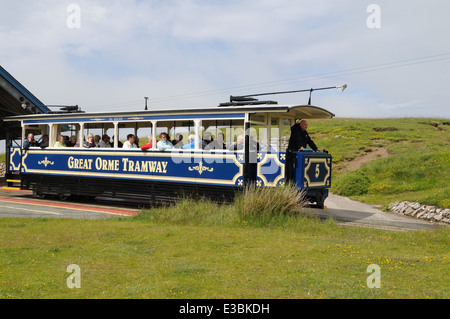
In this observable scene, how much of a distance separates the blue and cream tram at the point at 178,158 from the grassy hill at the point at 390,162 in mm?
6048

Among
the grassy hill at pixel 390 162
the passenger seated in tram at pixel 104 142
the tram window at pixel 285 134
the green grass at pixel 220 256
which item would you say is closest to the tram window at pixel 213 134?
the tram window at pixel 285 134

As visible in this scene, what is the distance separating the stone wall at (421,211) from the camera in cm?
1348

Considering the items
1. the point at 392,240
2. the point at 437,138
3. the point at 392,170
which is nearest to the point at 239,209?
the point at 392,240

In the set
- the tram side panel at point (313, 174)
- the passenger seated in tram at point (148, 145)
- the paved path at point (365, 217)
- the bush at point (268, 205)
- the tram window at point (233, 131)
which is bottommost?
the paved path at point (365, 217)

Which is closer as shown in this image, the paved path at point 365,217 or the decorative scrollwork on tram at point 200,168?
the paved path at point 365,217

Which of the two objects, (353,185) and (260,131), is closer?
(260,131)

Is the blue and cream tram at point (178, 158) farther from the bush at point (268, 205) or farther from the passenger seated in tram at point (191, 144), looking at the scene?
the bush at point (268, 205)

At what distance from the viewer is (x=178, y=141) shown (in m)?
14.0

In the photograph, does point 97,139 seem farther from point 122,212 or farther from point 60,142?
point 122,212

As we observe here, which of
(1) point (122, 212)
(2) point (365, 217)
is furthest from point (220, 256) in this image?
(2) point (365, 217)

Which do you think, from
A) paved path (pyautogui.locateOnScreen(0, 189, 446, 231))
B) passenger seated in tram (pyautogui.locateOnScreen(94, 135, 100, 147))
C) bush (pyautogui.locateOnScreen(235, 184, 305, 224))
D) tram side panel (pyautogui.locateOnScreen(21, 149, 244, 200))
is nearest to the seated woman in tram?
tram side panel (pyautogui.locateOnScreen(21, 149, 244, 200))

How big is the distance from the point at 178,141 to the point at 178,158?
0.79m
